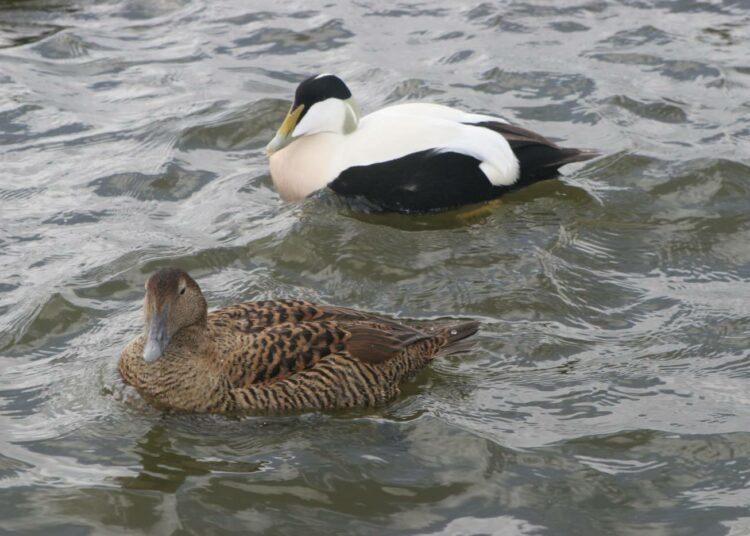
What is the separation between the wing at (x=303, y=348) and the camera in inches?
207

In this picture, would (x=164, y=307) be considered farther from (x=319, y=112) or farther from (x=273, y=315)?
(x=319, y=112)

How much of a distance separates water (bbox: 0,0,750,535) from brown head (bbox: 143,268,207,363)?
0.37 meters

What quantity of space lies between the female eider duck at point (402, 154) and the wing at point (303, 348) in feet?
6.27

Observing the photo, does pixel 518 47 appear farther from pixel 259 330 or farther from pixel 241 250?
pixel 259 330

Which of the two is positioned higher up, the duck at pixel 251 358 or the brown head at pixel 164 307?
the brown head at pixel 164 307

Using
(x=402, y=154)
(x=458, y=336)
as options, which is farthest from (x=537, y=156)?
(x=458, y=336)

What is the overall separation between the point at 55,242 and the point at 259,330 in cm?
210

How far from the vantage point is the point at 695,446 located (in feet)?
16.6

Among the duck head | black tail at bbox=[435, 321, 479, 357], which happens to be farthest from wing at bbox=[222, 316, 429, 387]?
the duck head

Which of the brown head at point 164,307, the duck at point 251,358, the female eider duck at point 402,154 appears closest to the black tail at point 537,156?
the female eider duck at point 402,154

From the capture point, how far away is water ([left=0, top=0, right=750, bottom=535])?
482 centimetres

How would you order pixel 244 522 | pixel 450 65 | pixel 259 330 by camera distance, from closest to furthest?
1. pixel 244 522
2. pixel 259 330
3. pixel 450 65

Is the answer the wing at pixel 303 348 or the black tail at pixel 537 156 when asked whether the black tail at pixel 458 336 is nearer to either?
the wing at pixel 303 348

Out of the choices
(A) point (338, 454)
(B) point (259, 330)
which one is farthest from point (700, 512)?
(B) point (259, 330)
